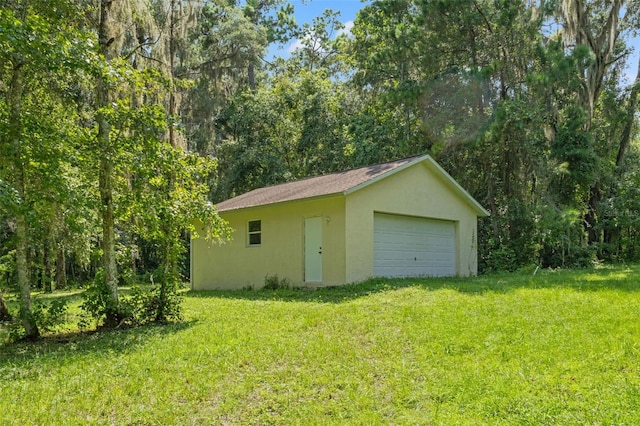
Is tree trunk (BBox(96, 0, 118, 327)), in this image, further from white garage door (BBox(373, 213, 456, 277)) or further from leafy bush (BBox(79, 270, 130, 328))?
white garage door (BBox(373, 213, 456, 277))

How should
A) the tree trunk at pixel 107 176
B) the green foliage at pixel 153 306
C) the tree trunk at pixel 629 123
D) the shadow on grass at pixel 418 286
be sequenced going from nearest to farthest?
the tree trunk at pixel 107 176
the green foliage at pixel 153 306
the shadow on grass at pixel 418 286
the tree trunk at pixel 629 123

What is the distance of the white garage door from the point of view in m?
12.1

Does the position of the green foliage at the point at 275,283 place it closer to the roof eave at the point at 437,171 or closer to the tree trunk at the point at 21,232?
the roof eave at the point at 437,171

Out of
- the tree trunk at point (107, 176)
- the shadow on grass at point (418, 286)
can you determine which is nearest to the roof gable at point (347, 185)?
the shadow on grass at point (418, 286)

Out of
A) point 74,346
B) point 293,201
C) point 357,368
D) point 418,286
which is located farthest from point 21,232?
point 418,286

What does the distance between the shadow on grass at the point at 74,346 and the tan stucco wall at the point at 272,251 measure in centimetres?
454

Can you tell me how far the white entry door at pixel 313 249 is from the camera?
11688 mm

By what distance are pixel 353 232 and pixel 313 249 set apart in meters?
1.31

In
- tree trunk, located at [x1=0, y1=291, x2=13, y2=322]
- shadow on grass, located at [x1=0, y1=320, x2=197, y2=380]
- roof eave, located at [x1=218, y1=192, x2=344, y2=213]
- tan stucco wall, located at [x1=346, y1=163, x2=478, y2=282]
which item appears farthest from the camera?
tan stucco wall, located at [x1=346, y1=163, x2=478, y2=282]

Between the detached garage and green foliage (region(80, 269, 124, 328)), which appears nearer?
green foliage (region(80, 269, 124, 328))

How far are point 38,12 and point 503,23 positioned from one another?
47.1 feet

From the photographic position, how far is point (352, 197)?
1111 centimetres

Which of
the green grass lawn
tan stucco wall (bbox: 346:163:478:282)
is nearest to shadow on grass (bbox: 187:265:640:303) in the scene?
tan stucco wall (bbox: 346:163:478:282)

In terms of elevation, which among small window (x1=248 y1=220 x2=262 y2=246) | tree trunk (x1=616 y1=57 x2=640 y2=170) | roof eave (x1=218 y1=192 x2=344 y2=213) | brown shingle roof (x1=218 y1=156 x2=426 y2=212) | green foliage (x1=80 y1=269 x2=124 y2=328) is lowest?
green foliage (x1=80 y1=269 x2=124 y2=328)
